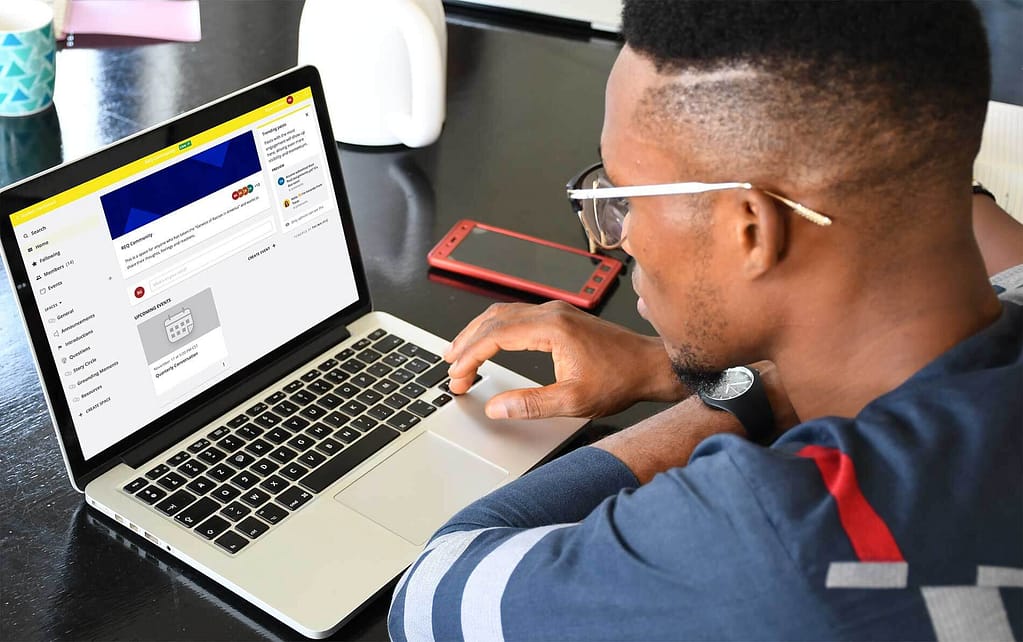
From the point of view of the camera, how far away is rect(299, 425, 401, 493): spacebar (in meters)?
1.05

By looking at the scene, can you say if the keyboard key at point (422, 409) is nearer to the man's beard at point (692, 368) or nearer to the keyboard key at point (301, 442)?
the keyboard key at point (301, 442)

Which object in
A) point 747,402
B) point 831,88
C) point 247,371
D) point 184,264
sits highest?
point 831,88

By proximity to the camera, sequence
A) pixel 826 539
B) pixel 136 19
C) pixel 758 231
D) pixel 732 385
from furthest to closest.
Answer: pixel 136 19 < pixel 732 385 < pixel 758 231 < pixel 826 539

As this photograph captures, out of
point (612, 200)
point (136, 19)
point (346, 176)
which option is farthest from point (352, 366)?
point (136, 19)

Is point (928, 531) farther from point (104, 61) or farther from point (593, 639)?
point (104, 61)

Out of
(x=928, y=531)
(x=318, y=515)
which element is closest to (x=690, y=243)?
(x=928, y=531)

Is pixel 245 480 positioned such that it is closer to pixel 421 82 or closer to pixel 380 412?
pixel 380 412

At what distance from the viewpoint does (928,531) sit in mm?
734

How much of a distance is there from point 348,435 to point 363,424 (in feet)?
0.08

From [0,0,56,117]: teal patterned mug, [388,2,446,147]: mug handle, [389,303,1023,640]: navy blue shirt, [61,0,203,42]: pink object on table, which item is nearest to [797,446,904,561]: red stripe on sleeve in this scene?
[389,303,1023,640]: navy blue shirt

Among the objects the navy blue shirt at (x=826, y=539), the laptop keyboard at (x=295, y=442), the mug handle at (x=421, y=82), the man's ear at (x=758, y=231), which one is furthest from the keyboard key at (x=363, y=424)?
the mug handle at (x=421, y=82)

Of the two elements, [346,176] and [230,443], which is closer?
[230,443]

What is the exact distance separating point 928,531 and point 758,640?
128mm

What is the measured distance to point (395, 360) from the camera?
122cm
